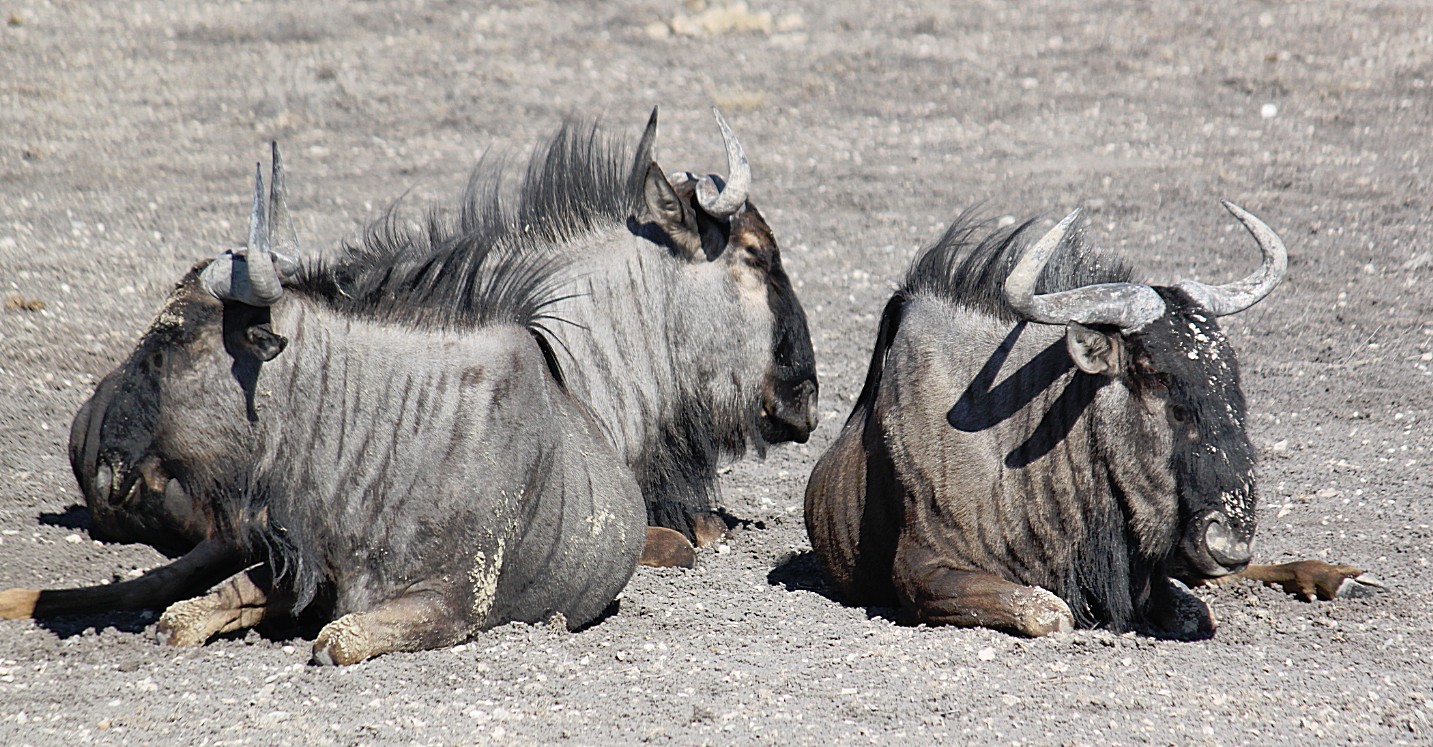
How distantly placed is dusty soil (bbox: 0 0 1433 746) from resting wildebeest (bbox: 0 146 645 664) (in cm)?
18

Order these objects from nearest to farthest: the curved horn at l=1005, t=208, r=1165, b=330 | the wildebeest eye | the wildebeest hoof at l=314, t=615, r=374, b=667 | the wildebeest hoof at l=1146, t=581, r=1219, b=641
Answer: the wildebeest hoof at l=314, t=615, r=374, b=667 < the curved horn at l=1005, t=208, r=1165, b=330 < the wildebeest hoof at l=1146, t=581, r=1219, b=641 < the wildebeest eye

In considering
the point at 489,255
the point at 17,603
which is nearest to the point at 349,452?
the point at 17,603

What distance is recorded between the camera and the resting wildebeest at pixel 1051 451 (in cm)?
481

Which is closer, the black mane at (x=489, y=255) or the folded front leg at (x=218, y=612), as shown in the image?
the folded front leg at (x=218, y=612)

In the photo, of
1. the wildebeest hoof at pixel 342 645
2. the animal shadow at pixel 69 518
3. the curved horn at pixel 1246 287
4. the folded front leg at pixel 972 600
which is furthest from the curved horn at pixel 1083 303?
the animal shadow at pixel 69 518

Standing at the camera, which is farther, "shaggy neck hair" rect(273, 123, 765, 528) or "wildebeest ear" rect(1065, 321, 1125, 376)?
"shaggy neck hair" rect(273, 123, 765, 528)

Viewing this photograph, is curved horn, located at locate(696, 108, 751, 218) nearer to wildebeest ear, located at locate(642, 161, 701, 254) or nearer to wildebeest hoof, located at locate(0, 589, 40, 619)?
wildebeest ear, located at locate(642, 161, 701, 254)

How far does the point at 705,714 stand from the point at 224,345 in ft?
6.04

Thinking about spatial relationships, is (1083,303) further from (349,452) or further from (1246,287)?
(349,452)

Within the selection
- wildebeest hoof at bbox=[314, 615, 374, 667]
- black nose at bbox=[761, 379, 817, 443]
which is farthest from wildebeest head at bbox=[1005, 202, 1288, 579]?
wildebeest hoof at bbox=[314, 615, 374, 667]

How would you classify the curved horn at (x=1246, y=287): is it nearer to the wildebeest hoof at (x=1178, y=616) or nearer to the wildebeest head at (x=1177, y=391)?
the wildebeest head at (x=1177, y=391)

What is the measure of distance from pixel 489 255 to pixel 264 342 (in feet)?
5.07

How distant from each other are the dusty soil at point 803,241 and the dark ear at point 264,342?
0.93 m

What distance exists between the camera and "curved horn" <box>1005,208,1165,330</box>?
472 cm
